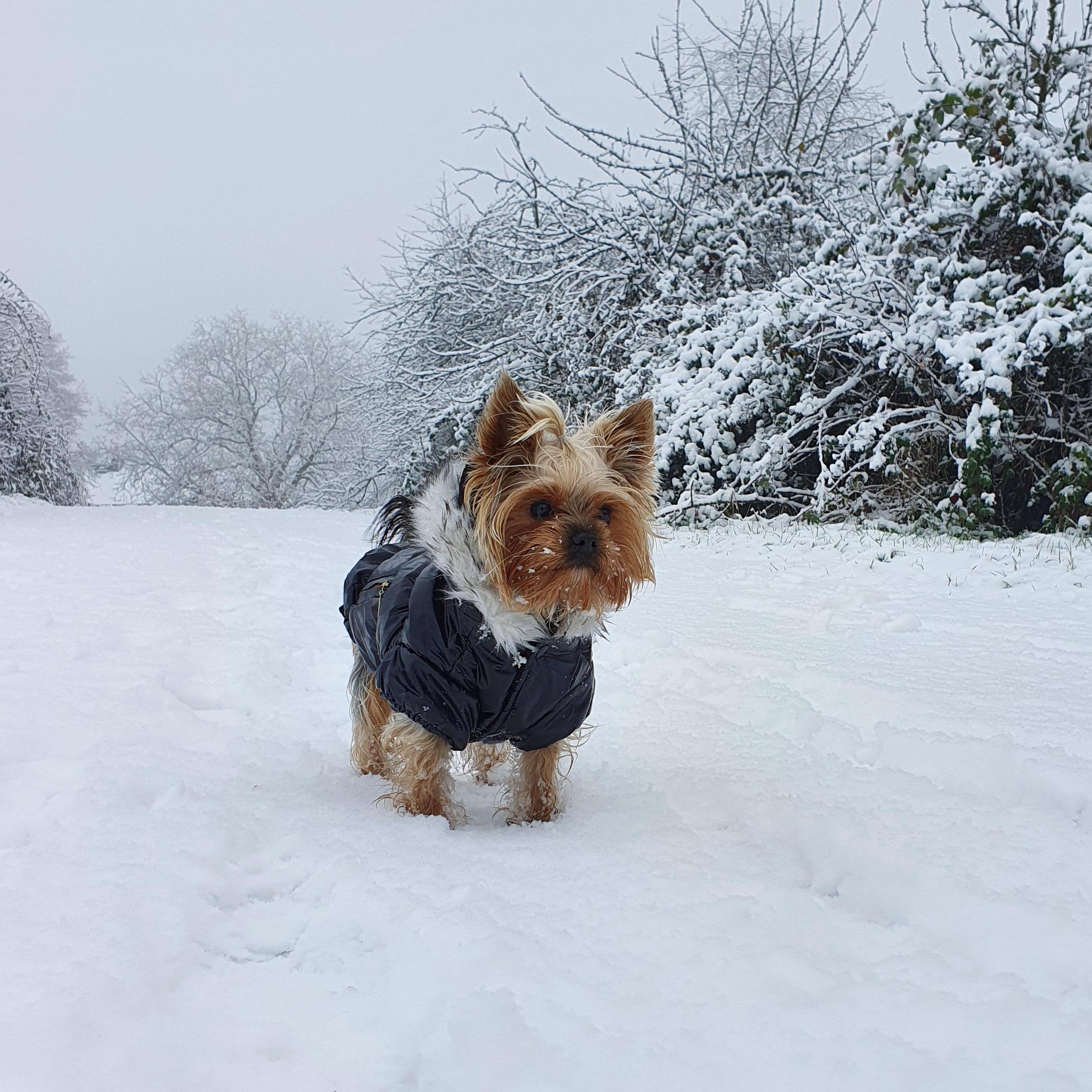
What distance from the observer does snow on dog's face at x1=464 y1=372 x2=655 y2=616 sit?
9.02ft

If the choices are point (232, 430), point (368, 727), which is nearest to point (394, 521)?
point (368, 727)

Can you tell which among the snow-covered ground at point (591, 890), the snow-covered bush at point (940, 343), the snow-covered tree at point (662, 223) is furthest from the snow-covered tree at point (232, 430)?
the snow-covered ground at point (591, 890)

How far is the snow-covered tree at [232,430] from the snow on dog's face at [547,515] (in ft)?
90.2

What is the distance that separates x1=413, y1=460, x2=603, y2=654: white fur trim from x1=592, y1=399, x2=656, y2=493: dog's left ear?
526mm

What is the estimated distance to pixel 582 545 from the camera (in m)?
2.75

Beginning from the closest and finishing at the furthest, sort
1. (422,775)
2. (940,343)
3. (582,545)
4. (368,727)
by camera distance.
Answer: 1. (582,545)
2. (422,775)
3. (368,727)
4. (940,343)

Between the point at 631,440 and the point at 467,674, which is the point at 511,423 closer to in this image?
the point at 631,440

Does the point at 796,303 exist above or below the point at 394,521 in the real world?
above

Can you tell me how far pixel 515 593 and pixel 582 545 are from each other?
0.27 m

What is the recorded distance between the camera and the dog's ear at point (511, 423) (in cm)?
280

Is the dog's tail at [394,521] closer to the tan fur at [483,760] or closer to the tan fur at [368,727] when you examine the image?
the tan fur at [368,727]

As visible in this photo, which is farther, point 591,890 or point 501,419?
point 501,419

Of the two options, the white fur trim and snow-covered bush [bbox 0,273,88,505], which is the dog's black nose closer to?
the white fur trim

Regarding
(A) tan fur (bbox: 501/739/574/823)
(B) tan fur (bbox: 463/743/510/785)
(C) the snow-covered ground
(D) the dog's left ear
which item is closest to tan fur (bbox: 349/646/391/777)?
(C) the snow-covered ground
